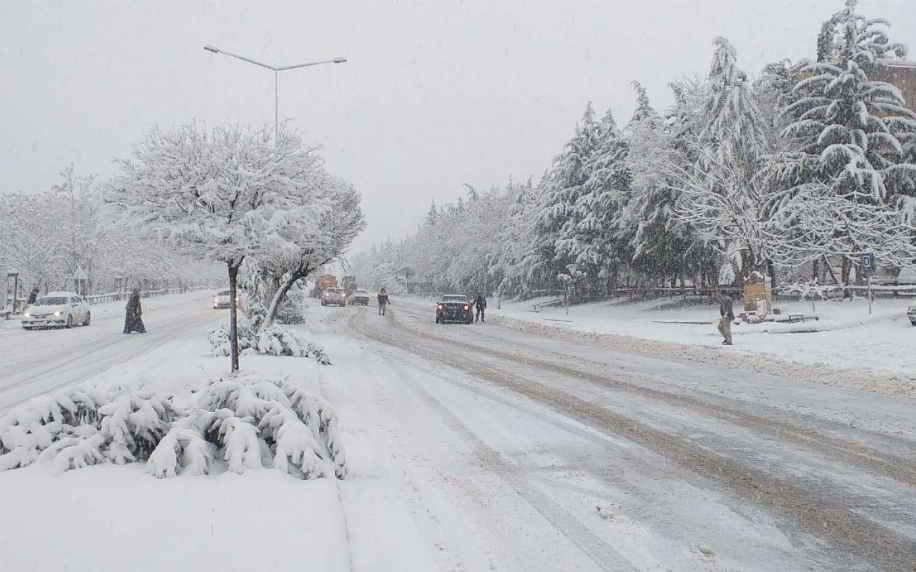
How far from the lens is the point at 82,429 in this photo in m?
5.41

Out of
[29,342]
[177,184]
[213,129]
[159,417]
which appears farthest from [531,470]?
[29,342]

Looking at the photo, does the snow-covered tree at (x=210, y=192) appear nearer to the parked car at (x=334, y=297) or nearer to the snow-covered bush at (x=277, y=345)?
the snow-covered bush at (x=277, y=345)

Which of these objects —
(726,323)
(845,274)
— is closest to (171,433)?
(726,323)

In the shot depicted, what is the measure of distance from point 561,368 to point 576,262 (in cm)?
2917

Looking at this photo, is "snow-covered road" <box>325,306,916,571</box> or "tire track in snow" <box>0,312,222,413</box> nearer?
"snow-covered road" <box>325,306,916,571</box>

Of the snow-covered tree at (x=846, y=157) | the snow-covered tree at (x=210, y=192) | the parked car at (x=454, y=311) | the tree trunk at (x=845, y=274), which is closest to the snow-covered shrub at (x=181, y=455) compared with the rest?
the snow-covered tree at (x=210, y=192)

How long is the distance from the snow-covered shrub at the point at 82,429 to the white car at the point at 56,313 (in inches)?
1080

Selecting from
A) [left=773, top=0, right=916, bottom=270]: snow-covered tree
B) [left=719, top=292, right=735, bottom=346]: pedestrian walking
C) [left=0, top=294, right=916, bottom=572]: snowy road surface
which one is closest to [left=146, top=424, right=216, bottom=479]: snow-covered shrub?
[left=0, top=294, right=916, bottom=572]: snowy road surface

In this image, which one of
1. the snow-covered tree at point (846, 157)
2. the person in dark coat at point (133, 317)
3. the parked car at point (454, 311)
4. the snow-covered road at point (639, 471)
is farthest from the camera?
the parked car at point (454, 311)

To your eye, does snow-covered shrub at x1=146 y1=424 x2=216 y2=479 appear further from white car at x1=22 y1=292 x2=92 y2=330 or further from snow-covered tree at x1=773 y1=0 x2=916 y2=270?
snow-covered tree at x1=773 y1=0 x2=916 y2=270

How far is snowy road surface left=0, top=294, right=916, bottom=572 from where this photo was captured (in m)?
4.14

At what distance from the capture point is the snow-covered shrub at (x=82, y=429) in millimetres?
5129

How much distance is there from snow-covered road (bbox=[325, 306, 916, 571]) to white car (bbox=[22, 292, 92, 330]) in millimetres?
22782

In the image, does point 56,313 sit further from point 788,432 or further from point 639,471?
point 788,432
